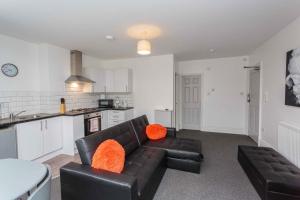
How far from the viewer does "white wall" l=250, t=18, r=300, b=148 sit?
2.61m

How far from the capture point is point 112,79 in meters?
5.14

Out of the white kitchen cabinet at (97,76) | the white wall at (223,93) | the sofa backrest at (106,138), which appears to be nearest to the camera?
the sofa backrest at (106,138)

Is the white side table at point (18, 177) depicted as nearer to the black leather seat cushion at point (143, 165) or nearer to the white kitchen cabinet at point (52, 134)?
the black leather seat cushion at point (143, 165)

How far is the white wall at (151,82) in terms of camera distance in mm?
4723

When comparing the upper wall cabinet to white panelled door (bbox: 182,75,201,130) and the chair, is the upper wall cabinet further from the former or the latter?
the chair

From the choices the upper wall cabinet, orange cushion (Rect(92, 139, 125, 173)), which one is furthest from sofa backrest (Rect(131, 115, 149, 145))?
the upper wall cabinet

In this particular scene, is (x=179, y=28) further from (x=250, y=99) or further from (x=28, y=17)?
(x=250, y=99)

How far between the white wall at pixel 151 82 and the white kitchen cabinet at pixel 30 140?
2.69 m

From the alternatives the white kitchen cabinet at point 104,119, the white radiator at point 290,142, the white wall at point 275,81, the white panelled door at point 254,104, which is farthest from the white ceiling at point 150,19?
the white kitchen cabinet at point 104,119

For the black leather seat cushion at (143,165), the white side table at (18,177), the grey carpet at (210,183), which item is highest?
the white side table at (18,177)

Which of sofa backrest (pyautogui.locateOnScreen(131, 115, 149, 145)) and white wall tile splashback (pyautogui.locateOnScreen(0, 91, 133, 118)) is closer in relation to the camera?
sofa backrest (pyautogui.locateOnScreen(131, 115, 149, 145))

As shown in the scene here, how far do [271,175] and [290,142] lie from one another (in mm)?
949

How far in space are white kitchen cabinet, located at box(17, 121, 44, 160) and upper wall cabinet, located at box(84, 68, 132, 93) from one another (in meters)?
2.09

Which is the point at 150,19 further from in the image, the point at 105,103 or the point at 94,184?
the point at 105,103
